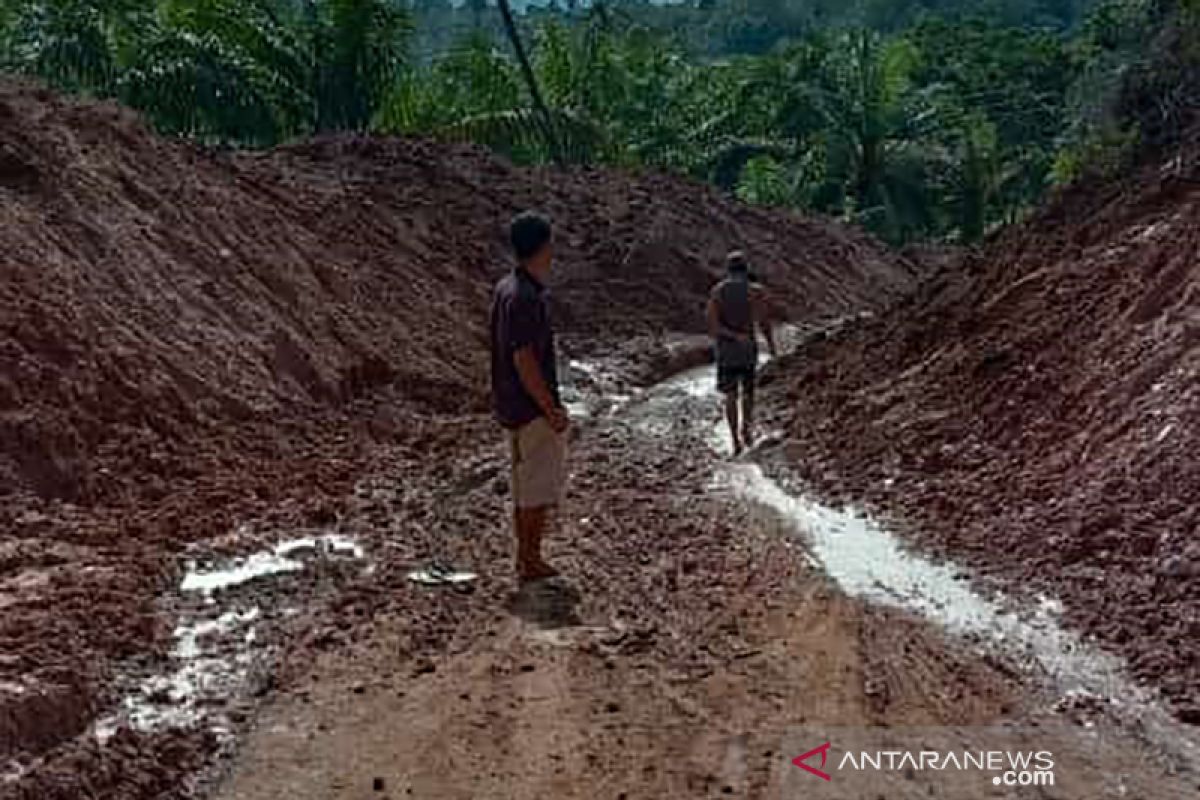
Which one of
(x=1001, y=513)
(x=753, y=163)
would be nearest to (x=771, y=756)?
(x=1001, y=513)

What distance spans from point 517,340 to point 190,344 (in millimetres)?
5060

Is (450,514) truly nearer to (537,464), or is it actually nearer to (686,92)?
(537,464)

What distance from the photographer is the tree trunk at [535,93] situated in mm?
23391

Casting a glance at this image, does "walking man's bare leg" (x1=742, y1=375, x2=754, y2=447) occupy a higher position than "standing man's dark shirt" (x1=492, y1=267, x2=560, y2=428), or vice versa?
"standing man's dark shirt" (x1=492, y1=267, x2=560, y2=428)

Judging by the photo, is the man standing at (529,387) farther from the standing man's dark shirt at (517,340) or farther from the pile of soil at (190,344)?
the pile of soil at (190,344)

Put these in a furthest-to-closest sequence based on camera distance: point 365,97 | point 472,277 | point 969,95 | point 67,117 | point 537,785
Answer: point 969,95, point 365,97, point 472,277, point 67,117, point 537,785

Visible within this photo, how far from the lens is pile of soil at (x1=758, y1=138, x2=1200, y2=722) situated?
6.39m

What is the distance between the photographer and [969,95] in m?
48.8

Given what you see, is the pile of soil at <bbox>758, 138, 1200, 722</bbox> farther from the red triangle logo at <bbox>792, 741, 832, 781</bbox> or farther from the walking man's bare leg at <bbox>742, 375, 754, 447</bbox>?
the red triangle logo at <bbox>792, 741, 832, 781</bbox>

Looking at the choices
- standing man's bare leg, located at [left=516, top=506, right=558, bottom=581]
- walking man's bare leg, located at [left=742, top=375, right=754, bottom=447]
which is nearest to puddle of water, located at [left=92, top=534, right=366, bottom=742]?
standing man's bare leg, located at [left=516, top=506, right=558, bottom=581]

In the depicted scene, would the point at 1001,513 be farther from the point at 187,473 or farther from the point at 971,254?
the point at 971,254

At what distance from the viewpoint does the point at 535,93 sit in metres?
25.1

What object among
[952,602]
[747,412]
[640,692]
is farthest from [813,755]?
[747,412]

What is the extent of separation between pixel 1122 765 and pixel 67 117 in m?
11.2
